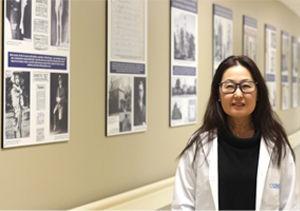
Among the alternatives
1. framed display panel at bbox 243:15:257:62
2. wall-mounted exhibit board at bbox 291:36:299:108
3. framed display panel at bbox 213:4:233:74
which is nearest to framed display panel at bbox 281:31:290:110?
wall-mounted exhibit board at bbox 291:36:299:108

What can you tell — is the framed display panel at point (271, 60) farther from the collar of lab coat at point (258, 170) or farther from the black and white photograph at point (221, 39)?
the collar of lab coat at point (258, 170)

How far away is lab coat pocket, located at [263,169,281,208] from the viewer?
86.3 inches

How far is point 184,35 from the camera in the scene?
14.3 ft

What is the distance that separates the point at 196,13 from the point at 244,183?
274 centimetres

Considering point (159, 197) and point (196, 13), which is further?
point (196, 13)

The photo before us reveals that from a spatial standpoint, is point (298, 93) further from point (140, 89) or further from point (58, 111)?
point (58, 111)

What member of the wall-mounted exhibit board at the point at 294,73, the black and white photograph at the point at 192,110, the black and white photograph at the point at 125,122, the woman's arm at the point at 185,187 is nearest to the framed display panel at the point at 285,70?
the wall-mounted exhibit board at the point at 294,73

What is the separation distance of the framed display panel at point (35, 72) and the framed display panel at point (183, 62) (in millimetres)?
1495

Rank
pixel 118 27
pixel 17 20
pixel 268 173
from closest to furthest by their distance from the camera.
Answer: pixel 268 173 → pixel 17 20 → pixel 118 27

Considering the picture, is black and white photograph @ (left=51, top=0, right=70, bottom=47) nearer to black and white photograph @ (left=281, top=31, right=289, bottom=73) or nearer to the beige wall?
the beige wall

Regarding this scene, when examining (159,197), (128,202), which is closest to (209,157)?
(128,202)

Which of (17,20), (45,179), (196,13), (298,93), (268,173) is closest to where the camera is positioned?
(268,173)

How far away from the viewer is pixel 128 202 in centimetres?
352

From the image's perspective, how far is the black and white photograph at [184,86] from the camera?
4.23 metres
